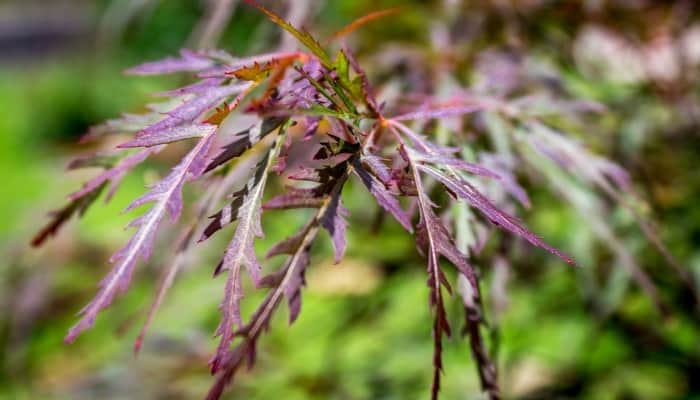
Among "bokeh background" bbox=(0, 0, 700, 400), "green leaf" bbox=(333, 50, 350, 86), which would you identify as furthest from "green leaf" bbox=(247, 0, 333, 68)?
"bokeh background" bbox=(0, 0, 700, 400)

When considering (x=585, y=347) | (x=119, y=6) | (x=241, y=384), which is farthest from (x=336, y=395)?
(x=119, y=6)

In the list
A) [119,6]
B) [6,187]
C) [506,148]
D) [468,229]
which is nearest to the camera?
[468,229]

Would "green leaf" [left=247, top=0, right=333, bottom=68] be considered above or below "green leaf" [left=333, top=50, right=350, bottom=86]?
above

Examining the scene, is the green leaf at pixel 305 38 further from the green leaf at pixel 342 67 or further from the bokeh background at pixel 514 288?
the bokeh background at pixel 514 288

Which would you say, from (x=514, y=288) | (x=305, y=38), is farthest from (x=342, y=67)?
(x=514, y=288)

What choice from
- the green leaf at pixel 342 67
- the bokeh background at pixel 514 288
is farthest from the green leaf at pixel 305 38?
the bokeh background at pixel 514 288

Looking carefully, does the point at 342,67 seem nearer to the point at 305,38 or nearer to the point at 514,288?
the point at 305,38

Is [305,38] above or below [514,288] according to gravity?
above

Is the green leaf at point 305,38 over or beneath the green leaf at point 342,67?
over

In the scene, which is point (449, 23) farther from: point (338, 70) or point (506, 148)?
point (338, 70)

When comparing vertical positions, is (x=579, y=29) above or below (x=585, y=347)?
above

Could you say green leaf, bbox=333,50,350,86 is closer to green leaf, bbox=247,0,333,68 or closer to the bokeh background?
green leaf, bbox=247,0,333,68
